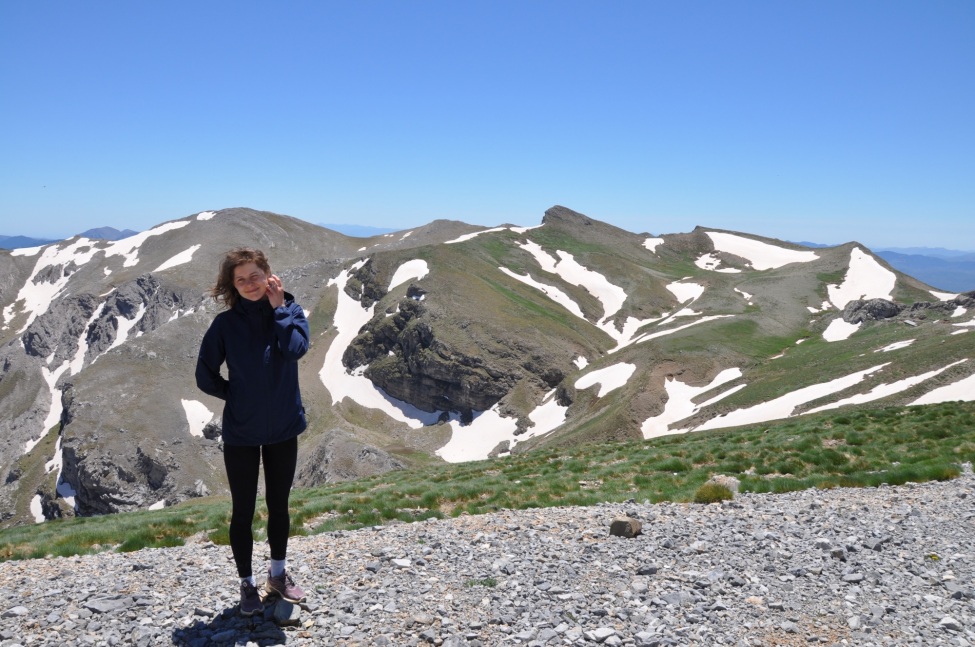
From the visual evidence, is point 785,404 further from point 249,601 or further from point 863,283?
point 863,283

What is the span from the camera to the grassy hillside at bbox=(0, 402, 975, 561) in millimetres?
14133

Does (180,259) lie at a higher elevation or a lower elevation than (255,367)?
higher

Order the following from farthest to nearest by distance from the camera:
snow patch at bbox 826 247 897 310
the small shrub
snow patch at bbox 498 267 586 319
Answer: snow patch at bbox 498 267 586 319, snow patch at bbox 826 247 897 310, the small shrub

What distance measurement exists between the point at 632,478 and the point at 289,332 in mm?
14248

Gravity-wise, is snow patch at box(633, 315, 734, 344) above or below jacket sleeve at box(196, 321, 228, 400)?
below

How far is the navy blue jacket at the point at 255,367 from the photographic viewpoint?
711 cm

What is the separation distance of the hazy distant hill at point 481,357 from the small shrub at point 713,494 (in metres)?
30.5

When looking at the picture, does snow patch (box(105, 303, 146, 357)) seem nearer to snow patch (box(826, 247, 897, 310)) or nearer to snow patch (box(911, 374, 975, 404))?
snow patch (box(826, 247, 897, 310))

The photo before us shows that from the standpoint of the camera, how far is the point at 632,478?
18922mm

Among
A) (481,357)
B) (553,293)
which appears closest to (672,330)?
(481,357)

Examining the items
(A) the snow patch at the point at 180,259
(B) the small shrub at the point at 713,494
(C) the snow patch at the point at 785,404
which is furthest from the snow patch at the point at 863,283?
(A) the snow patch at the point at 180,259

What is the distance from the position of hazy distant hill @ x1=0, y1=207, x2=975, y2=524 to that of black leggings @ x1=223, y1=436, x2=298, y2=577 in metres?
40.7

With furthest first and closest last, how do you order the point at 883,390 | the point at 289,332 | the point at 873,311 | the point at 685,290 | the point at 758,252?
1. the point at 758,252
2. the point at 685,290
3. the point at 873,311
4. the point at 883,390
5. the point at 289,332

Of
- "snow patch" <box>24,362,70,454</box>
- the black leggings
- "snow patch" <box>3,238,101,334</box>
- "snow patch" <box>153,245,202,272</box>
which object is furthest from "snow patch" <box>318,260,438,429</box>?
"snow patch" <box>3,238,101,334</box>
